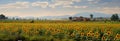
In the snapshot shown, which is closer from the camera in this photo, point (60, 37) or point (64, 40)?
point (64, 40)

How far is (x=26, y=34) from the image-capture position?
17781 millimetres

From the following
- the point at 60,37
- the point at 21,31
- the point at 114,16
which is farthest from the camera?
the point at 114,16

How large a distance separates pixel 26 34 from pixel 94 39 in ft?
12.1

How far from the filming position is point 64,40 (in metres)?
16.1

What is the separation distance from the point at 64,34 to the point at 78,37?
3.15ft

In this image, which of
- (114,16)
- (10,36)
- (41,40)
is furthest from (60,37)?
(114,16)

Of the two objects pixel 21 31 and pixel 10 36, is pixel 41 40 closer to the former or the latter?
A: pixel 10 36

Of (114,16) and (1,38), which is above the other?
(1,38)

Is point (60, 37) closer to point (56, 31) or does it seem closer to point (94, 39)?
point (56, 31)

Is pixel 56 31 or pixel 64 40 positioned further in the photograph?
pixel 56 31

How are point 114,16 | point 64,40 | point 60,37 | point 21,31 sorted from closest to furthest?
point 64,40, point 60,37, point 21,31, point 114,16

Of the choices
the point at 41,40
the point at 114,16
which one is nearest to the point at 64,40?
the point at 41,40

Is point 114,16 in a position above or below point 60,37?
below

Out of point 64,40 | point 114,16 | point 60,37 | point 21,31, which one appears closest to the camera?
point 64,40
